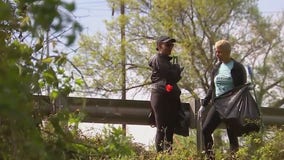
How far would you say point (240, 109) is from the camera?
7.62 meters

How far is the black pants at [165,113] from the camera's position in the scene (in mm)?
7848

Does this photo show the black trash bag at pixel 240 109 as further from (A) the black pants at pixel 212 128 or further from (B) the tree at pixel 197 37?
(B) the tree at pixel 197 37

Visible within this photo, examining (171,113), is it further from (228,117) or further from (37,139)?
(37,139)

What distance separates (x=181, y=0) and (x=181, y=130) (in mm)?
23023

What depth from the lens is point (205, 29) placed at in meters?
30.6

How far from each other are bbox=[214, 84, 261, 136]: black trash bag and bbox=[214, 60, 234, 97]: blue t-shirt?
96mm

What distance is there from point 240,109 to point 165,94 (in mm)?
804

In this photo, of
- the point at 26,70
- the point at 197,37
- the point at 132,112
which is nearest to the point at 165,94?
the point at 132,112

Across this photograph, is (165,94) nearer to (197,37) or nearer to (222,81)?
(222,81)

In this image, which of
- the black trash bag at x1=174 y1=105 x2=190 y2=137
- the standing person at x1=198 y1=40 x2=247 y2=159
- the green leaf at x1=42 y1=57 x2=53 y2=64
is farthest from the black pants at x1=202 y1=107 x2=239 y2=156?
the green leaf at x1=42 y1=57 x2=53 y2=64

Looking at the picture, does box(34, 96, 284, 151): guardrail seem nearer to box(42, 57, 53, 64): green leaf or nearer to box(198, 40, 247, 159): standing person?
box(198, 40, 247, 159): standing person

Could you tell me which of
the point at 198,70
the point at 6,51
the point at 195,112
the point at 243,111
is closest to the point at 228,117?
the point at 243,111

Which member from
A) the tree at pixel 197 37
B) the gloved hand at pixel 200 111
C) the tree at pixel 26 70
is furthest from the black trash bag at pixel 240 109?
the tree at pixel 197 37

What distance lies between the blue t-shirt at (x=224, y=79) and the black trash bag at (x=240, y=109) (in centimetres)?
10
